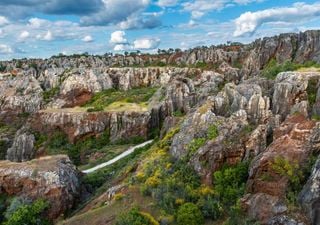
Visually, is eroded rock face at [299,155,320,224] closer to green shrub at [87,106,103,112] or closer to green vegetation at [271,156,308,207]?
green vegetation at [271,156,308,207]

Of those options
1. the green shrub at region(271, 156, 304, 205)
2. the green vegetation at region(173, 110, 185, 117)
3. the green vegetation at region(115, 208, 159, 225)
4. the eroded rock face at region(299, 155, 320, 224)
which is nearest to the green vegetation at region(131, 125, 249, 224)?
the green vegetation at region(115, 208, 159, 225)

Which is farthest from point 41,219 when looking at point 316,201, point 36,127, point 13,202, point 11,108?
point 11,108

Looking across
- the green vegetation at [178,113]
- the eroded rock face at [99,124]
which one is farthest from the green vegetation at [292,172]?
the eroded rock face at [99,124]

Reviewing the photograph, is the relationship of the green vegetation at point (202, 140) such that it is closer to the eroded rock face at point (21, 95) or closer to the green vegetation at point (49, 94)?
the green vegetation at point (49, 94)

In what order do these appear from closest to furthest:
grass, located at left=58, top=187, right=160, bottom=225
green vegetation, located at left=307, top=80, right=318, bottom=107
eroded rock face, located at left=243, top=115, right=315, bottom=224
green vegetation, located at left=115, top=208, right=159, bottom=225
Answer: eroded rock face, located at left=243, top=115, right=315, bottom=224
green vegetation, located at left=115, top=208, right=159, bottom=225
grass, located at left=58, top=187, right=160, bottom=225
green vegetation, located at left=307, top=80, right=318, bottom=107

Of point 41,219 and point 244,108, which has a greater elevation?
point 244,108

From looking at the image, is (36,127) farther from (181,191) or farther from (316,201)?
(316,201)
